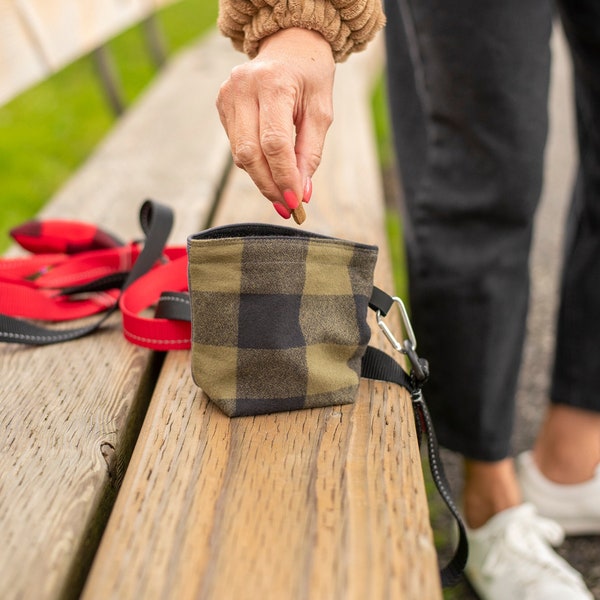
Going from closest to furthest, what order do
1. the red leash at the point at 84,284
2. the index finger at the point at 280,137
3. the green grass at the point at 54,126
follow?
the index finger at the point at 280,137, the red leash at the point at 84,284, the green grass at the point at 54,126

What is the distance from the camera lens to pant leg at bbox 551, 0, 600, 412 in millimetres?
1492

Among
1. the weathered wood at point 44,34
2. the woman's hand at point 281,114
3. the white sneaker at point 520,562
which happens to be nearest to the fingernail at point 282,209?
the woman's hand at point 281,114

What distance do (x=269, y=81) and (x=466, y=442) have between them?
90 centimetres

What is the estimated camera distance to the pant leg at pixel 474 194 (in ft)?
4.09

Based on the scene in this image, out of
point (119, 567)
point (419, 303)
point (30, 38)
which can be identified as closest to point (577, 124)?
point (419, 303)

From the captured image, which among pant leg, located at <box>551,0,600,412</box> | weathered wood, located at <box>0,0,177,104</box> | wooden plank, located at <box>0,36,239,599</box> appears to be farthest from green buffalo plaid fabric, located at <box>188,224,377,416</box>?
weathered wood, located at <box>0,0,177,104</box>

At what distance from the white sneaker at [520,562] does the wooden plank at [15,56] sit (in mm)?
1457

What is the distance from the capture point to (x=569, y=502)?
155 centimetres

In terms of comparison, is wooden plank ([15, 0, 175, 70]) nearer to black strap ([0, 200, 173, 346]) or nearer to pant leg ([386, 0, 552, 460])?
pant leg ([386, 0, 552, 460])

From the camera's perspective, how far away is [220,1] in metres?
0.98

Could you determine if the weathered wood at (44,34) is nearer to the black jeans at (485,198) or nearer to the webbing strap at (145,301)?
the webbing strap at (145,301)

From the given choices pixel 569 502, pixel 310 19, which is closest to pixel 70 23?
pixel 310 19

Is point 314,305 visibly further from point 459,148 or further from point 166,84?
point 166,84

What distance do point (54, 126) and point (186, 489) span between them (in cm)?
303
